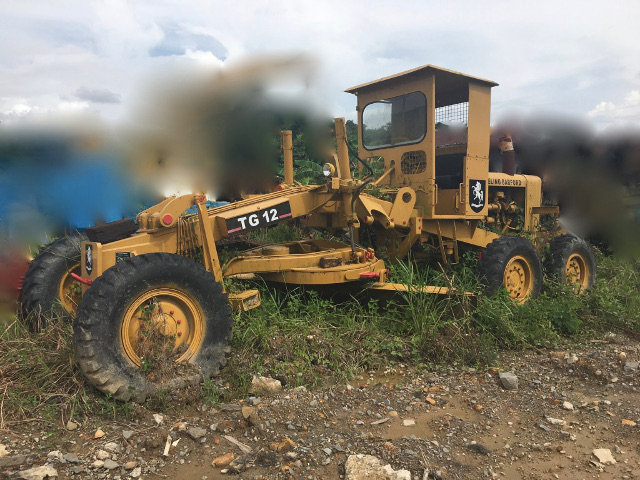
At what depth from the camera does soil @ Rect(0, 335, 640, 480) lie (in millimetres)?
2756

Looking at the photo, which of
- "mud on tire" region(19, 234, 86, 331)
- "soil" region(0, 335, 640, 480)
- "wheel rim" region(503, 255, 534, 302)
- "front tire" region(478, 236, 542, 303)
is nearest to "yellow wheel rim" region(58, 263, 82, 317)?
"mud on tire" region(19, 234, 86, 331)

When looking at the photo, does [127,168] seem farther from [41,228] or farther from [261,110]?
[41,228]

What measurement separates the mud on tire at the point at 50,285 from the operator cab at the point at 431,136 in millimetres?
3590

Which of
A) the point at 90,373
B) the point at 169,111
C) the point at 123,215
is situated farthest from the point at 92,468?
the point at 123,215

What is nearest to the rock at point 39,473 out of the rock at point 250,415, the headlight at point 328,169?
the rock at point 250,415

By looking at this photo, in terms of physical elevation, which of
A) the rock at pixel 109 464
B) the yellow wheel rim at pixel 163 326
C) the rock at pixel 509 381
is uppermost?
the yellow wheel rim at pixel 163 326

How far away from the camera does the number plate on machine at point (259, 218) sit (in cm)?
437

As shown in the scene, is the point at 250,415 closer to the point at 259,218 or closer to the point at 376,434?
the point at 376,434

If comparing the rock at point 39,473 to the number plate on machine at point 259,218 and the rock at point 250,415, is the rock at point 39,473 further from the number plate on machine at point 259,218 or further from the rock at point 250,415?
the number plate on machine at point 259,218

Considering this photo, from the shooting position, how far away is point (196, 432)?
9.89 feet

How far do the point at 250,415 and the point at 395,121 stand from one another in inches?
164

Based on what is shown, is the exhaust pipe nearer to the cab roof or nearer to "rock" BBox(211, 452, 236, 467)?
the cab roof

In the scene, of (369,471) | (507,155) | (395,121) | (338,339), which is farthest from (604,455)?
(507,155)

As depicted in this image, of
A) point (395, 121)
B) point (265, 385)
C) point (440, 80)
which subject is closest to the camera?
point (265, 385)
